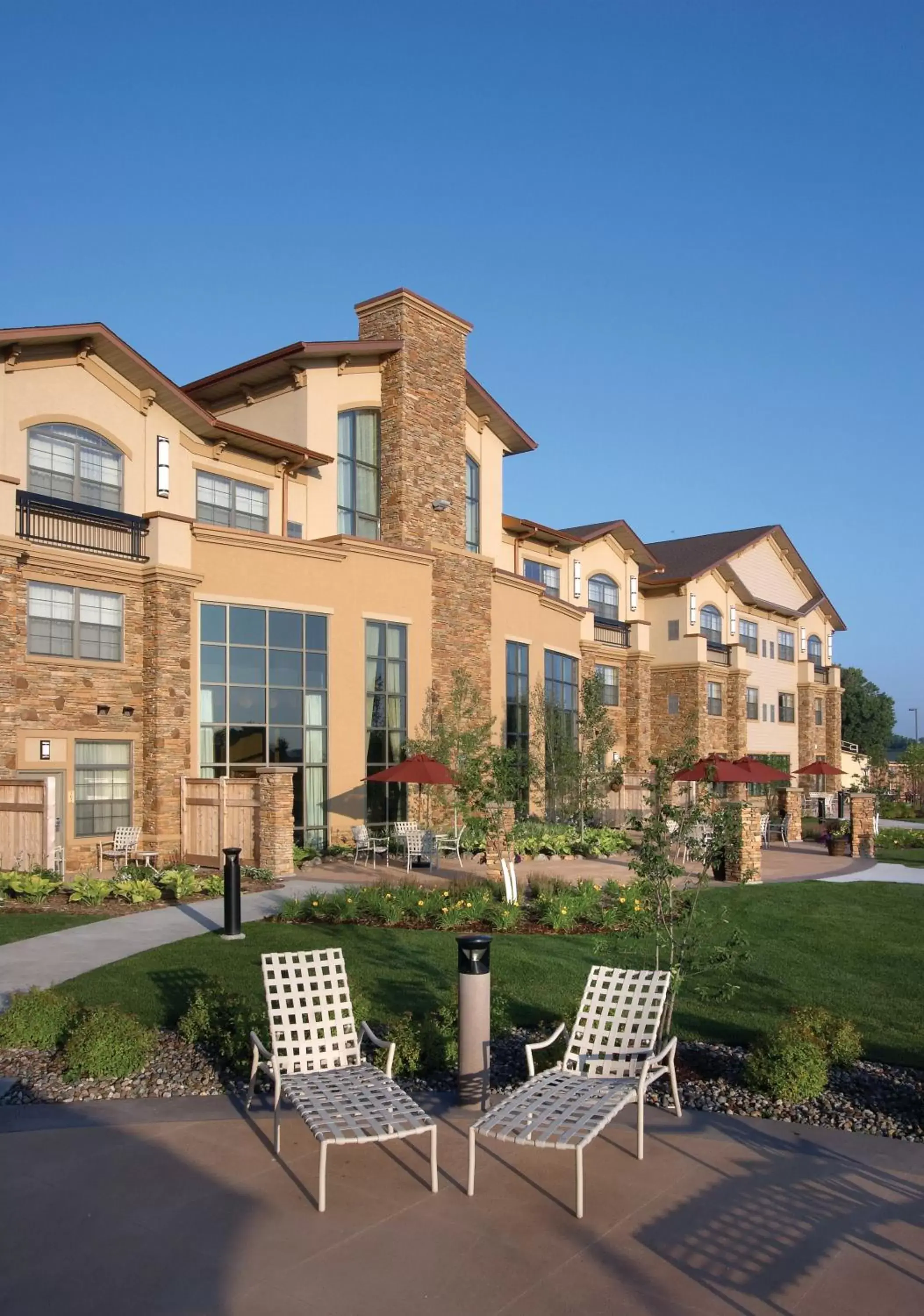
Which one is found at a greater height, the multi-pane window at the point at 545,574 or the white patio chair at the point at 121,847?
the multi-pane window at the point at 545,574

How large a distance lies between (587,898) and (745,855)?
231 inches

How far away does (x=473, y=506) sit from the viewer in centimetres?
2998

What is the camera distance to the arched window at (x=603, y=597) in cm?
4053

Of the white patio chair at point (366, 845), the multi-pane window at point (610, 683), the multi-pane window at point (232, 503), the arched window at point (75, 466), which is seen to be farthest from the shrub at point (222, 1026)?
the multi-pane window at point (610, 683)

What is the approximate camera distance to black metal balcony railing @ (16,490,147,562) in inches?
778

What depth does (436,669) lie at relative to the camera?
2680 centimetres

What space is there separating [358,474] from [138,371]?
6588 mm

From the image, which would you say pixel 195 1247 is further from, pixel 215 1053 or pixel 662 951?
pixel 662 951

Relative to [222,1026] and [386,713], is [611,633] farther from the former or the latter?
[222,1026]

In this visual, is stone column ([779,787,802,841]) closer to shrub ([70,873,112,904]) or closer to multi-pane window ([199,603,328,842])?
multi-pane window ([199,603,328,842])

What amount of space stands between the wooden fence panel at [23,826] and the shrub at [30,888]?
118cm

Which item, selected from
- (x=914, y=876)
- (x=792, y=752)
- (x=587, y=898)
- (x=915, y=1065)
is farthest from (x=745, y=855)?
(x=792, y=752)

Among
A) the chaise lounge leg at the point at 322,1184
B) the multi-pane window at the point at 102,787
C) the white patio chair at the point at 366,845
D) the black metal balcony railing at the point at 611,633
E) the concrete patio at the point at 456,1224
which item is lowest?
the white patio chair at the point at 366,845

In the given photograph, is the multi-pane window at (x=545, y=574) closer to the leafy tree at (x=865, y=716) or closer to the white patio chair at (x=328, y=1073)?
the white patio chair at (x=328, y=1073)
